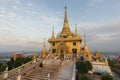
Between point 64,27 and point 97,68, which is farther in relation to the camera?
point 64,27

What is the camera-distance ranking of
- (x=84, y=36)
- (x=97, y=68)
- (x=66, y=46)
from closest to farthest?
(x=97, y=68)
(x=84, y=36)
(x=66, y=46)

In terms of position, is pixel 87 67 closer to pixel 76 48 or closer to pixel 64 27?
pixel 76 48

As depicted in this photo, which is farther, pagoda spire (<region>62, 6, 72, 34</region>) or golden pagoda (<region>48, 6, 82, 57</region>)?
pagoda spire (<region>62, 6, 72, 34</region>)

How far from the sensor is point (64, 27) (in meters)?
28.9

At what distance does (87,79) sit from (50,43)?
54.9 feet

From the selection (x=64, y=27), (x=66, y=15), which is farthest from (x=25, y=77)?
(x=66, y=15)

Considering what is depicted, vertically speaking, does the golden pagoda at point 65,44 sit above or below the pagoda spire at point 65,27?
below

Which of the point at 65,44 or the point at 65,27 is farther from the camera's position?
the point at 65,27

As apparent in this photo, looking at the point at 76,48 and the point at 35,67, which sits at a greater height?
the point at 76,48

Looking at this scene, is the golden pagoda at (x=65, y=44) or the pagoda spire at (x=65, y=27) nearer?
the golden pagoda at (x=65, y=44)

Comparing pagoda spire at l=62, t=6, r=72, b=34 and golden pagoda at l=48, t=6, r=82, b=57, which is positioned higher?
pagoda spire at l=62, t=6, r=72, b=34

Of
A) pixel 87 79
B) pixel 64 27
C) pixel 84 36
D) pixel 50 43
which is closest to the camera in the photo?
pixel 87 79

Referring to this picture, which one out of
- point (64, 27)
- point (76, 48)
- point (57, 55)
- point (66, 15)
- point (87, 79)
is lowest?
point (87, 79)

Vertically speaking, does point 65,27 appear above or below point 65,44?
above
